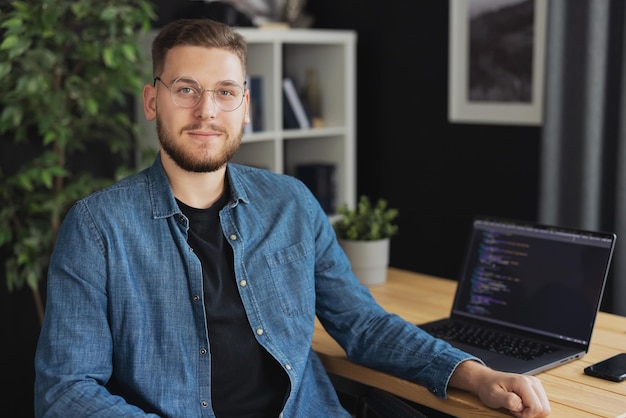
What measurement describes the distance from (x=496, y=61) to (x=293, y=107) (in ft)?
3.12

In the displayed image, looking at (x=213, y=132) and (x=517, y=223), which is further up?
(x=213, y=132)

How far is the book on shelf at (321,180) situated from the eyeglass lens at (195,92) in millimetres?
2204

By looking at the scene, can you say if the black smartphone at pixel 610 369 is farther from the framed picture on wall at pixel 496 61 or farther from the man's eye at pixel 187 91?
the framed picture on wall at pixel 496 61

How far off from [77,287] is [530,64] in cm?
251

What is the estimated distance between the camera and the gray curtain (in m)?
3.13

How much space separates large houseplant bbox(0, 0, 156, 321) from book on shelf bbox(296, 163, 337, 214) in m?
1.02

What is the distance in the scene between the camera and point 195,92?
185 centimetres

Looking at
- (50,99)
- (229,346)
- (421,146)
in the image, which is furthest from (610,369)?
(421,146)

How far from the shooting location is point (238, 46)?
1917mm

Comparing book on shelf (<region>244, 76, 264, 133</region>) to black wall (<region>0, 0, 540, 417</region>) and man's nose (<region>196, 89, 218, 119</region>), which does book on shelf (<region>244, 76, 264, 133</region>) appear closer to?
black wall (<region>0, 0, 540, 417</region>)

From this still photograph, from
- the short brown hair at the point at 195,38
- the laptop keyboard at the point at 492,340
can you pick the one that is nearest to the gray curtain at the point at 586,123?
the laptop keyboard at the point at 492,340

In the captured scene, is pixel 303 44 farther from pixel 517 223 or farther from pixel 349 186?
pixel 517 223

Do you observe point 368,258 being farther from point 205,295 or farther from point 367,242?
point 205,295

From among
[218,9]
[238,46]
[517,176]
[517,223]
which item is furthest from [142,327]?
[517,176]
